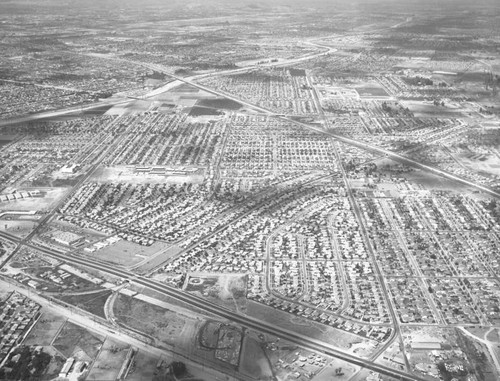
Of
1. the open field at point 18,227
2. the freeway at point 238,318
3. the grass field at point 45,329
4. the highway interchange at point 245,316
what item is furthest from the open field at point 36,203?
the grass field at point 45,329

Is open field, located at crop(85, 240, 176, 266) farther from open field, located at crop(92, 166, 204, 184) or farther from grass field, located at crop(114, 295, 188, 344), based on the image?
open field, located at crop(92, 166, 204, 184)

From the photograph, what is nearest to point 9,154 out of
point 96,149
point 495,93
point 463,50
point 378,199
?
point 96,149

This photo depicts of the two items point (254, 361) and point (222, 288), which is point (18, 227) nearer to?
point (222, 288)

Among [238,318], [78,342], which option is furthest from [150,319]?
A: [238,318]

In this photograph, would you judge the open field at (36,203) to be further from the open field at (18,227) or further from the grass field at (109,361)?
the grass field at (109,361)

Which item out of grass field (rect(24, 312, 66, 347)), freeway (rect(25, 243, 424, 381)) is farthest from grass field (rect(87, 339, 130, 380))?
freeway (rect(25, 243, 424, 381))

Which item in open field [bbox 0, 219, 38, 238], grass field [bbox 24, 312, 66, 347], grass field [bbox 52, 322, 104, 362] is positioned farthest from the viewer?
open field [bbox 0, 219, 38, 238]
